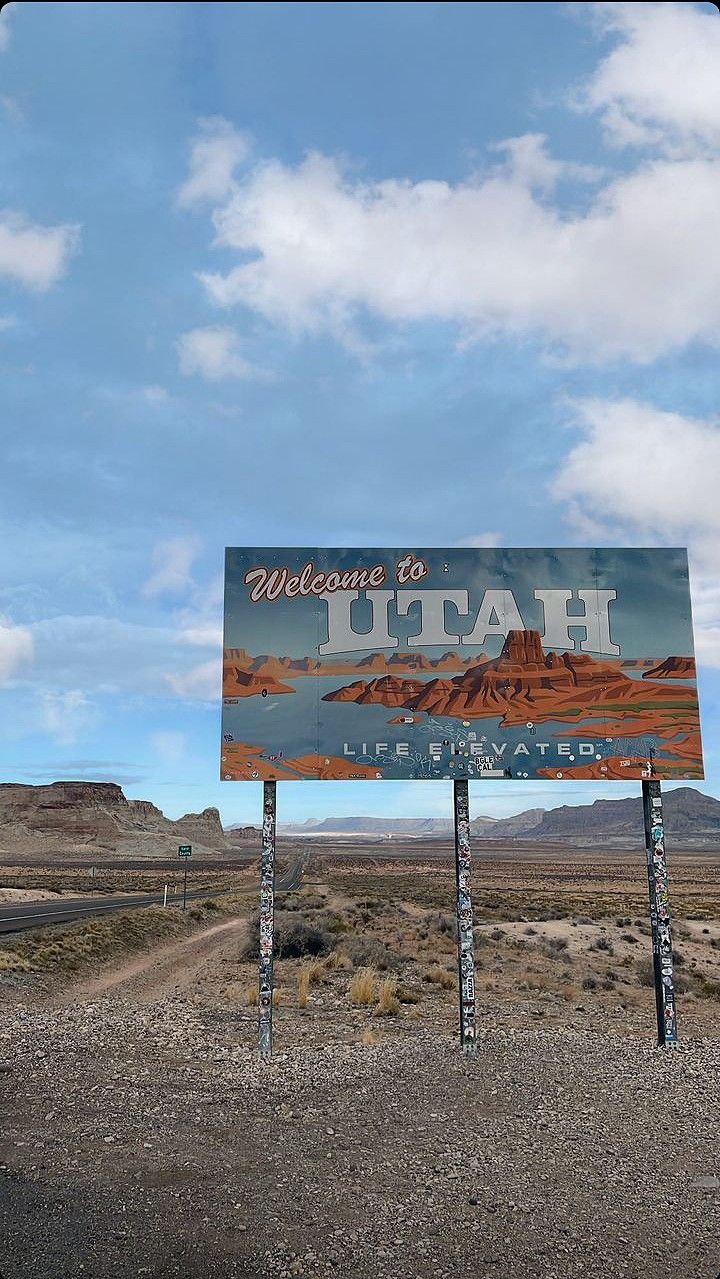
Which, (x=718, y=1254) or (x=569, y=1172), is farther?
(x=569, y=1172)

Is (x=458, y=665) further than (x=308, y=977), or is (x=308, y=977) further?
(x=308, y=977)

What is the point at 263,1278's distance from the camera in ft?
17.4

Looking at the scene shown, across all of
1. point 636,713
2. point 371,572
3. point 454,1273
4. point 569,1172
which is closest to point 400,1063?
point 569,1172

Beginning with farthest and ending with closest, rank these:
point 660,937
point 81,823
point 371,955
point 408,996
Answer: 1. point 81,823
2. point 371,955
3. point 408,996
4. point 660,937

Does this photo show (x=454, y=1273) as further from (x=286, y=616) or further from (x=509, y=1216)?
(x=286, y=616)

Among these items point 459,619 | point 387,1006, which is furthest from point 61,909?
point 459,619

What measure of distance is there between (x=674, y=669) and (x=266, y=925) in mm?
7259

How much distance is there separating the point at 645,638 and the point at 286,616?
560 cm

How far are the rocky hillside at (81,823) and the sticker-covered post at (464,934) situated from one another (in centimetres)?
12507

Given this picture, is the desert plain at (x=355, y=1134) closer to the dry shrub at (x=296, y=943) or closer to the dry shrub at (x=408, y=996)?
the dry shrub at (x=408, y=996)

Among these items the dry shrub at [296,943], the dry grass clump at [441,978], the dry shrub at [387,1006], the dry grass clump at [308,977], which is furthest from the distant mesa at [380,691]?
the dry shrub at [296,943]

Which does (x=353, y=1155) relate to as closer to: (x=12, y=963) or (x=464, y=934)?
(x=464, y=934)

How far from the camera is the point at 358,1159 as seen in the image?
24.0 feet

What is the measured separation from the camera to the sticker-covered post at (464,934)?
10.8m
